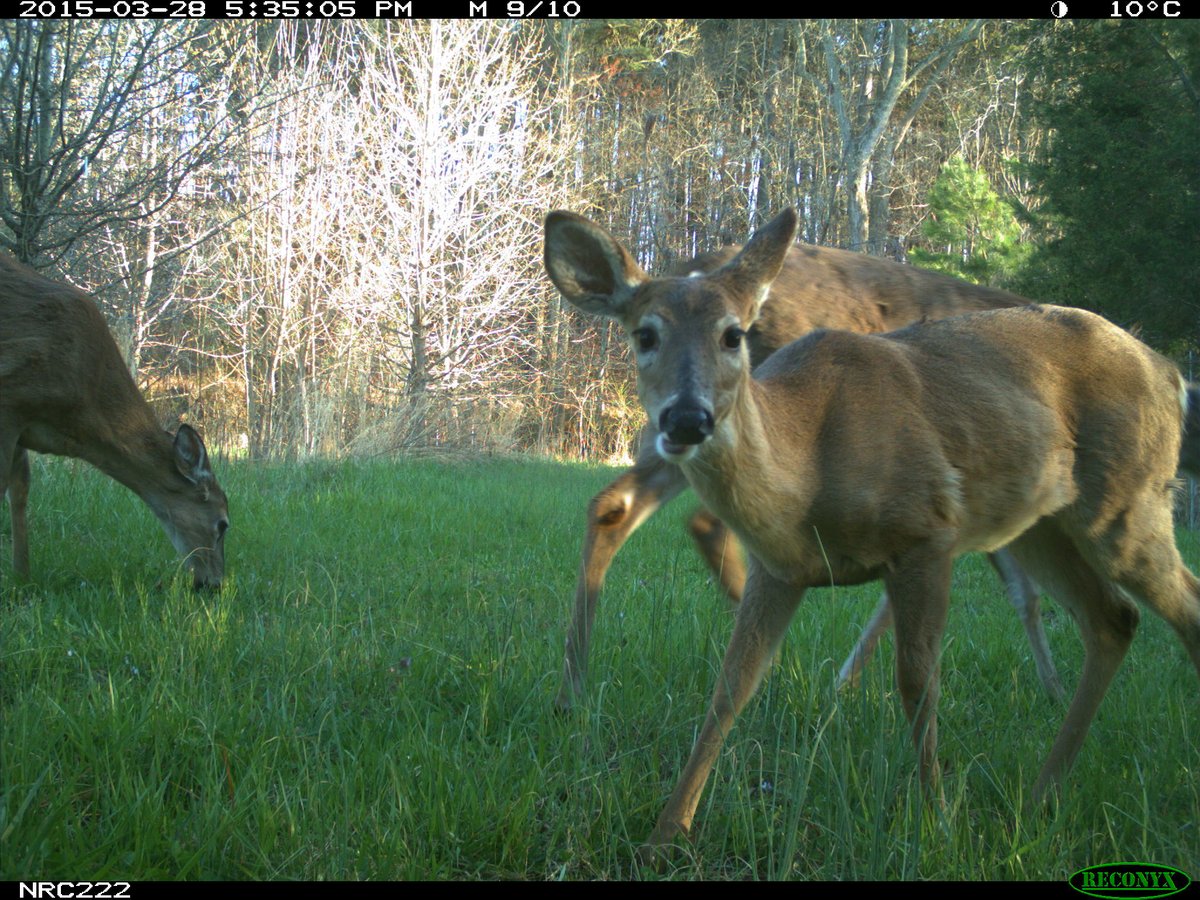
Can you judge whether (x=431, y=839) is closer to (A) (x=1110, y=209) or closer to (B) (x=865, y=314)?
(B) (x=865, y=314)

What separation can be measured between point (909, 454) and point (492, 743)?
61.1 inches

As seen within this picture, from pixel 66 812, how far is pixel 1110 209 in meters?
10.0

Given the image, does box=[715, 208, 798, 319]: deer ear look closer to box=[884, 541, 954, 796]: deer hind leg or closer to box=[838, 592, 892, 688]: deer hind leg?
box=[884, 541, 954, 796]: deer hind leg

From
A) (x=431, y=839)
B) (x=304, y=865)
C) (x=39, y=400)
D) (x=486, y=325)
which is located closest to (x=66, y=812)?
(x=304, y=865)

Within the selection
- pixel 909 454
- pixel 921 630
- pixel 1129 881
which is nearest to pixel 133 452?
pixel 909 454

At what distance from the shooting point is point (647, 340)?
2961 millimetres

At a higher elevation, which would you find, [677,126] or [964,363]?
[677,126]

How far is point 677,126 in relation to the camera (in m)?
22.9

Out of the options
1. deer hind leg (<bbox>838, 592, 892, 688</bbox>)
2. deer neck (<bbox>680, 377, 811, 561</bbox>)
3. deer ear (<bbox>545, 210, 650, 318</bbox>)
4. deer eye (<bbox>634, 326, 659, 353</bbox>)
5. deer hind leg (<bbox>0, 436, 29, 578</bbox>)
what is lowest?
deer hind leg (<bbox>838, 592, 892, 688</bbox>)

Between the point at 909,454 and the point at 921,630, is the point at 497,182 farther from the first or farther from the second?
the point at 921,630

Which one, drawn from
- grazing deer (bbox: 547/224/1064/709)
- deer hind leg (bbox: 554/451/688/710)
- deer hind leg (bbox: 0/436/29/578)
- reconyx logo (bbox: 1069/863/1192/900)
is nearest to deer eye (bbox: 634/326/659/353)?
grazing deer (bbox: 547/224/1064/709)

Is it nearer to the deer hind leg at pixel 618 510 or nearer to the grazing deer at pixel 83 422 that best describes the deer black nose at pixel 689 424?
the deer hind leg at pixel 618 510

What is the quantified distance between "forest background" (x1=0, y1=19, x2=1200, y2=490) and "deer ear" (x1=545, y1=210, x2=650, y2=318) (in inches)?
151

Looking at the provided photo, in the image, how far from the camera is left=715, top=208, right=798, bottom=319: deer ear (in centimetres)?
319
